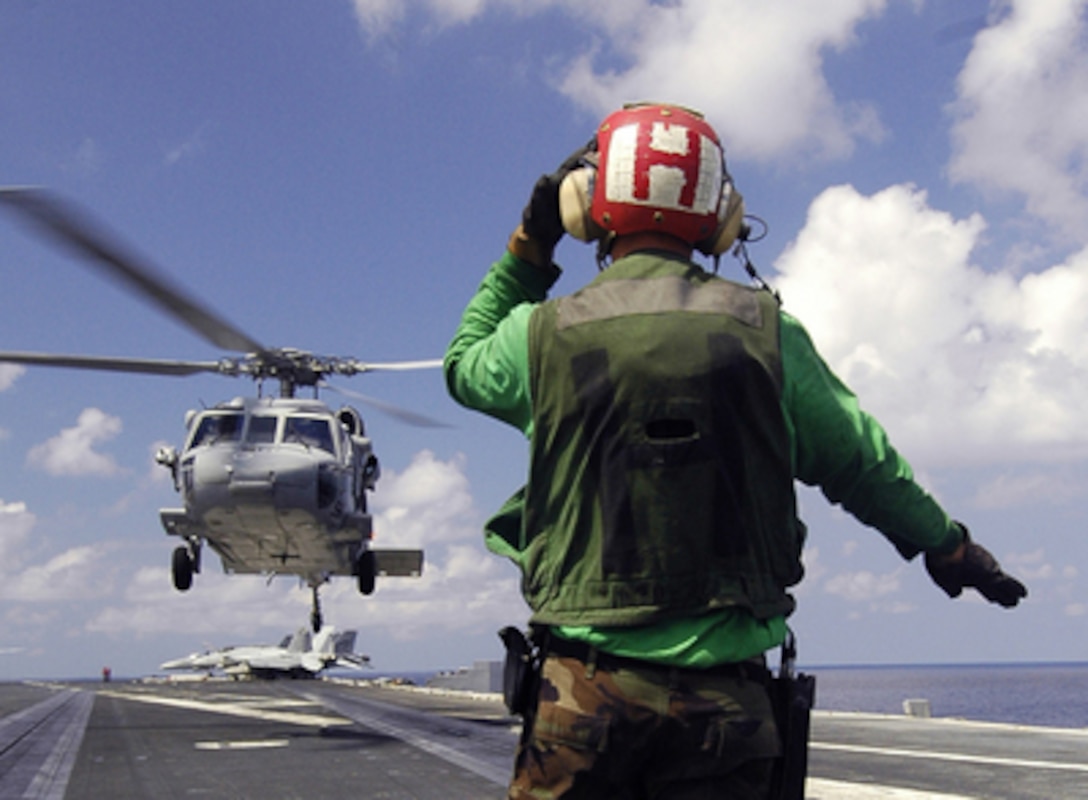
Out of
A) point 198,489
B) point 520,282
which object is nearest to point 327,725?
point 198,489

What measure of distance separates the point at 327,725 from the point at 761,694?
35.7 ft

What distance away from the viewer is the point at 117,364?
49.5 feet

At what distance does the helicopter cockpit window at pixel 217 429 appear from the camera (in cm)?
1655

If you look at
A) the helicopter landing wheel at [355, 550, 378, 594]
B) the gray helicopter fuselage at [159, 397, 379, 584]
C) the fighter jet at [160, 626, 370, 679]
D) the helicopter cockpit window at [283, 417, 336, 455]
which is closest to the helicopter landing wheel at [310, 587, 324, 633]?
the helicopter landing wheel at [355, 550, 378, 594]

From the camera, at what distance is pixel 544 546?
2.22m

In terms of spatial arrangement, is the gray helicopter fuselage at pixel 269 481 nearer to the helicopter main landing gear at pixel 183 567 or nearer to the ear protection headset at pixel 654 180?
the helicopter main landing gear at pixel 183 567

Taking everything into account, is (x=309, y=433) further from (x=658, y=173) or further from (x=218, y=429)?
(x=658, y=173)

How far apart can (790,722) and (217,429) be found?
51.1 feet

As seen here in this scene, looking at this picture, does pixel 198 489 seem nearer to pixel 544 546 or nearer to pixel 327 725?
pixel 327 725

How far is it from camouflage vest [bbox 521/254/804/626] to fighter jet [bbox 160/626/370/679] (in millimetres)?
50295

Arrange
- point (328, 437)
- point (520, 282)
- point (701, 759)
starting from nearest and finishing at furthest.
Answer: point (701, 759) < point (520, 282) < point (328, 437)

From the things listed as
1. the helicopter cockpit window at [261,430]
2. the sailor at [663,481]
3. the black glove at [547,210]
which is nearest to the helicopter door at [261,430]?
the helicopter cockpit window at [261,430]

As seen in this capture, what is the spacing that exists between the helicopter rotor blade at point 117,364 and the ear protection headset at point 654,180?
13.1m

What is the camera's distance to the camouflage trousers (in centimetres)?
204
